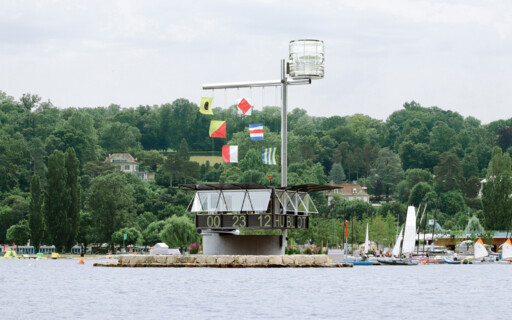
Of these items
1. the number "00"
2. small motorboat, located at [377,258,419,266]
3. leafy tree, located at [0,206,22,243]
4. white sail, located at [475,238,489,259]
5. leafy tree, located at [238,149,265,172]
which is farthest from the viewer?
leafy tree, located at [238,149,265,172]

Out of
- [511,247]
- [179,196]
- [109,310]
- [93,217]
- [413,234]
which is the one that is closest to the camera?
[109,310]

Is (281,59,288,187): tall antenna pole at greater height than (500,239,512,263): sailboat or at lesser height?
greater

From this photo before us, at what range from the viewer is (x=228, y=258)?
251 ft

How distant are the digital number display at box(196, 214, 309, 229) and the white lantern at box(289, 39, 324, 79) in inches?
443

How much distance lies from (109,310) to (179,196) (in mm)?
122704

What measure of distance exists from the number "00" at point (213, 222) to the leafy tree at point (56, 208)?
50645 mm

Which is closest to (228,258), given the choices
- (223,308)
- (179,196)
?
(223,308)

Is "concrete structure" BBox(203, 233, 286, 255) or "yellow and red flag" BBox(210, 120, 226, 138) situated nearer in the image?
"concrete structure" BBox(203, 233, 286, 255)

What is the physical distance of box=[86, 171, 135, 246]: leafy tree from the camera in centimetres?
14225

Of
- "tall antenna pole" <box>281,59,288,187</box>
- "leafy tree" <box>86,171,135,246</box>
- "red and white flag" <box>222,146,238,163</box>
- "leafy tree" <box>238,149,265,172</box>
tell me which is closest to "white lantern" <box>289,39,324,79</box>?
"tall antenna pole" <box>281,59,288,187</box>

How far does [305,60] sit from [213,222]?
14669 mm

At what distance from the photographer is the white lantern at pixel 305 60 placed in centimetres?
7925

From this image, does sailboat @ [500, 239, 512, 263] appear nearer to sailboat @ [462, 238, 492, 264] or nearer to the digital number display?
sailboat @ [462, 238, 492, 264]

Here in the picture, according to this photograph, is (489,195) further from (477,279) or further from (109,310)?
(109,310)
